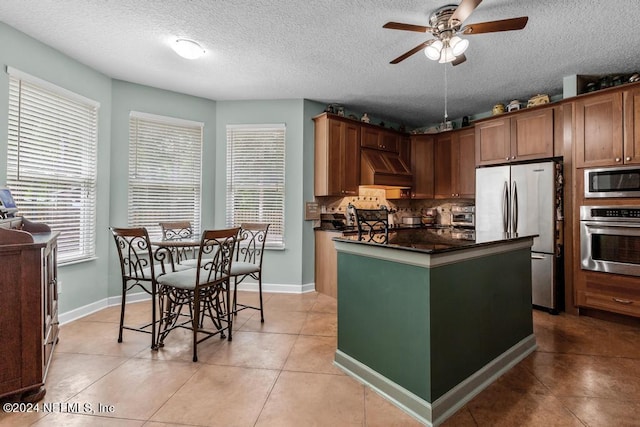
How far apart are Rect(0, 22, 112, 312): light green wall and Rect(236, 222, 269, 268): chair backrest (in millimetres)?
1592

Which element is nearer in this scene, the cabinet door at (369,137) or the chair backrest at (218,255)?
the chair backrest at (218,255)

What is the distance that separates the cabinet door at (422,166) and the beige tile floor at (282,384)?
281 cm

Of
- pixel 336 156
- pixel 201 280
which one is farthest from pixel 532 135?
pixel 201 280

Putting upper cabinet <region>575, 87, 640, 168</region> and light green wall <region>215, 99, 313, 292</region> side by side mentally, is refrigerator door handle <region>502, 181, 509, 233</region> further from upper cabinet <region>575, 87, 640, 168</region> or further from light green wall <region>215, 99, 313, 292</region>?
light green wall <region>215, 99, 313, 292</region>

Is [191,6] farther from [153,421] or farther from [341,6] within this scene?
[153,421]

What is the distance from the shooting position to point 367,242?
6.57ft

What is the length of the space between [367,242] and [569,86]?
11.1ft

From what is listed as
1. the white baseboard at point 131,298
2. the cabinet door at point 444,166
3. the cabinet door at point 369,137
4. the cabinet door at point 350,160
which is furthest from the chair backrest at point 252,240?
the cabinet door at point 444,166

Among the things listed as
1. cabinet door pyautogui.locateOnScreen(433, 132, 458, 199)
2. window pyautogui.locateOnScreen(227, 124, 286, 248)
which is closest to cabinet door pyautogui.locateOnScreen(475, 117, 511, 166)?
cabinet door pyautogui.locateOnScreen(433, 132, 458, 199)

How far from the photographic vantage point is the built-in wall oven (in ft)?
9.73

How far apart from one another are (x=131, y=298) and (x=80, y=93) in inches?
96.0

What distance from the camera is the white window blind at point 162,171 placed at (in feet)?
12.5

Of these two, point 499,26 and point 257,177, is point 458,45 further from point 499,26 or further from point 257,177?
point 257,177

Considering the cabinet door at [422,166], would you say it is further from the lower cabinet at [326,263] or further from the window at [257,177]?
the window at [257,177]
